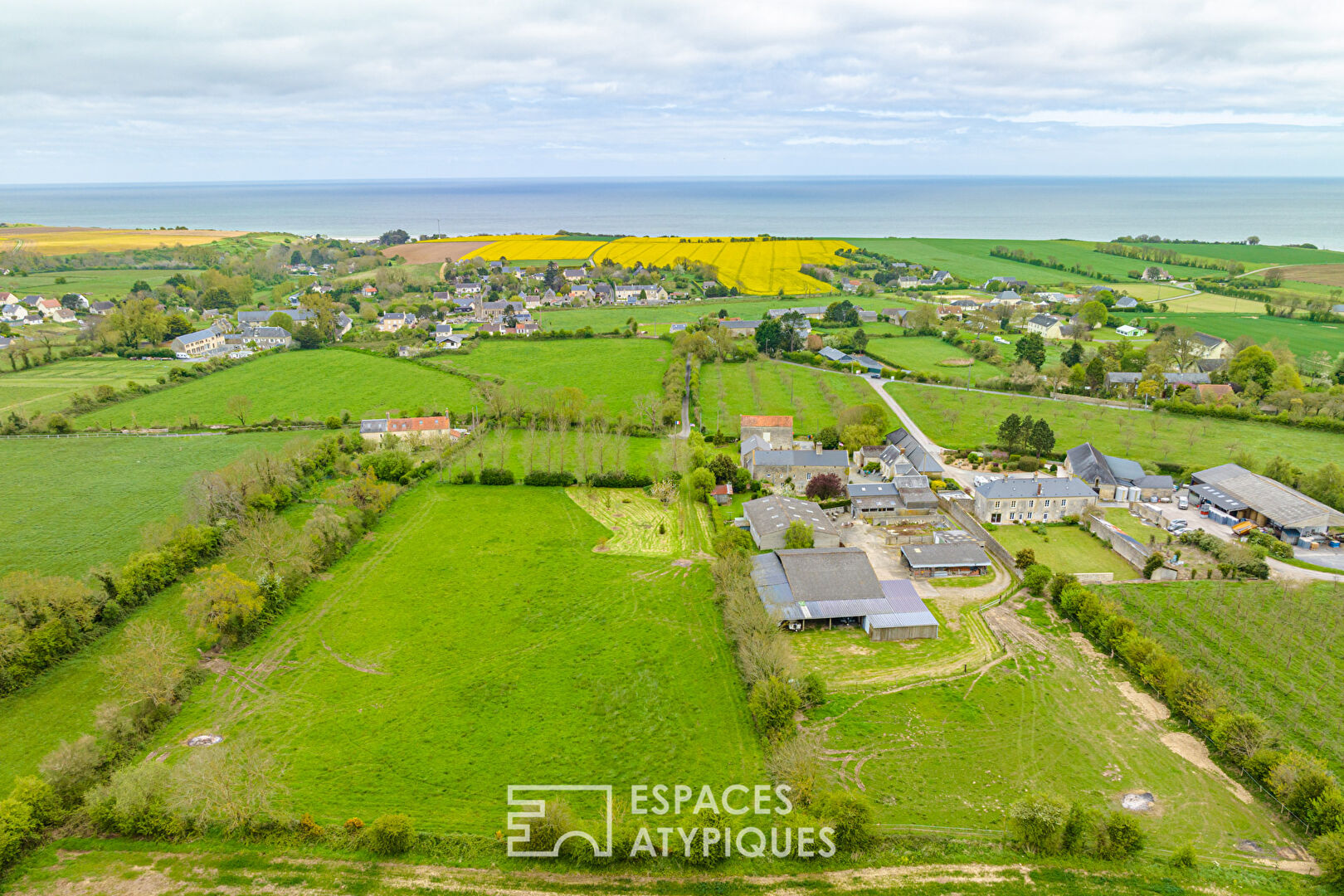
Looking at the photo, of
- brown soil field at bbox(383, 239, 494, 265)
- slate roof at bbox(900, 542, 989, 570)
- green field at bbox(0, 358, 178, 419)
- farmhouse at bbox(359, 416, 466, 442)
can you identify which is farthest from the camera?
brown soil field at bbox(383, 239, 494, 265)

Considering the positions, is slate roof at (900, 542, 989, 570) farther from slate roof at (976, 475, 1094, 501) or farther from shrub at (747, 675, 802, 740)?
shrub at (747, 675, 802, 740)

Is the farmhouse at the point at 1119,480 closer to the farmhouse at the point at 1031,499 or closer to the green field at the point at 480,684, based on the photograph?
the farmhouse at the point at 1031,499

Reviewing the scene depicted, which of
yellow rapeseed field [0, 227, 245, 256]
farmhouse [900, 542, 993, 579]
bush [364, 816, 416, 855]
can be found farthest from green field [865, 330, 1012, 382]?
yellow rapeseed field [0, 227, 245, 256]

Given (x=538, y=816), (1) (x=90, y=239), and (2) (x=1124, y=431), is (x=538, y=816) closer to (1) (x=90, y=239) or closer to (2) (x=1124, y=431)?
(2) (x=1124, y=431)

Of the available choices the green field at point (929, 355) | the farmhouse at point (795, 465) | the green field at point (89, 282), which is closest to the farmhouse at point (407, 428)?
the farmhouse at point (795, 465)

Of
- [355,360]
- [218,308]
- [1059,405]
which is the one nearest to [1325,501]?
[1059,405]
